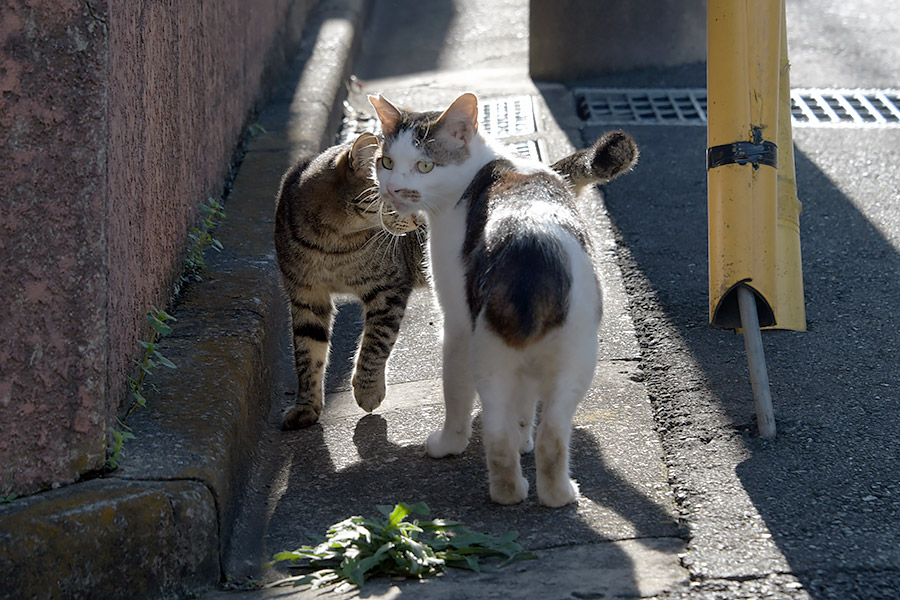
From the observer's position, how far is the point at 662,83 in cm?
628

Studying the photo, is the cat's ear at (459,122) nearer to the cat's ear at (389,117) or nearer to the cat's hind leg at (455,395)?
the cat's ear at (389,117)

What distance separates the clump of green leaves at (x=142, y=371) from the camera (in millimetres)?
2479

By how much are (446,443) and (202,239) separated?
1.46 meters

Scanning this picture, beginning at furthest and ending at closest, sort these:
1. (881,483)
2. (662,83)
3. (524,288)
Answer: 1. (662,83)
2. (881,483)
3. (524,288)

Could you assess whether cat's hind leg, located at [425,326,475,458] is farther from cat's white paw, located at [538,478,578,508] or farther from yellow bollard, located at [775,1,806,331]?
yellow bollard, located at [775,1,806,331]

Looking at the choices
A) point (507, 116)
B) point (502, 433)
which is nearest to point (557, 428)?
point (502, 433)

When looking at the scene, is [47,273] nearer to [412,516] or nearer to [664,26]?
[412,516]

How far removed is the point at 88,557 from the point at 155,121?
1568 millimetres

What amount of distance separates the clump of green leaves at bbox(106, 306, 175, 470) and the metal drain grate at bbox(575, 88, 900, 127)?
3182 millimetres

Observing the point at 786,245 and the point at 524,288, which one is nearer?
the point at 524,288

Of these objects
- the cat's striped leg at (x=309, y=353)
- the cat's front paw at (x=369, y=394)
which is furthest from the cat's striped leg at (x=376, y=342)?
the cat's striped leg at (x=309, y=353)

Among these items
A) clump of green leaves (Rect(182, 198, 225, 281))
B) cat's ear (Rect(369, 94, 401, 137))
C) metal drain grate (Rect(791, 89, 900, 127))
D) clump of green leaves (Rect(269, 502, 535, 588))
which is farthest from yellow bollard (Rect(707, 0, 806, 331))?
metal drain grate (Rect(791, 89, 900, 127))

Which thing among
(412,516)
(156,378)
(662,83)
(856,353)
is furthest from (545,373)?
(662,83)

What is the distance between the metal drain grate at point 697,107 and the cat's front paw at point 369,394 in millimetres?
2716
